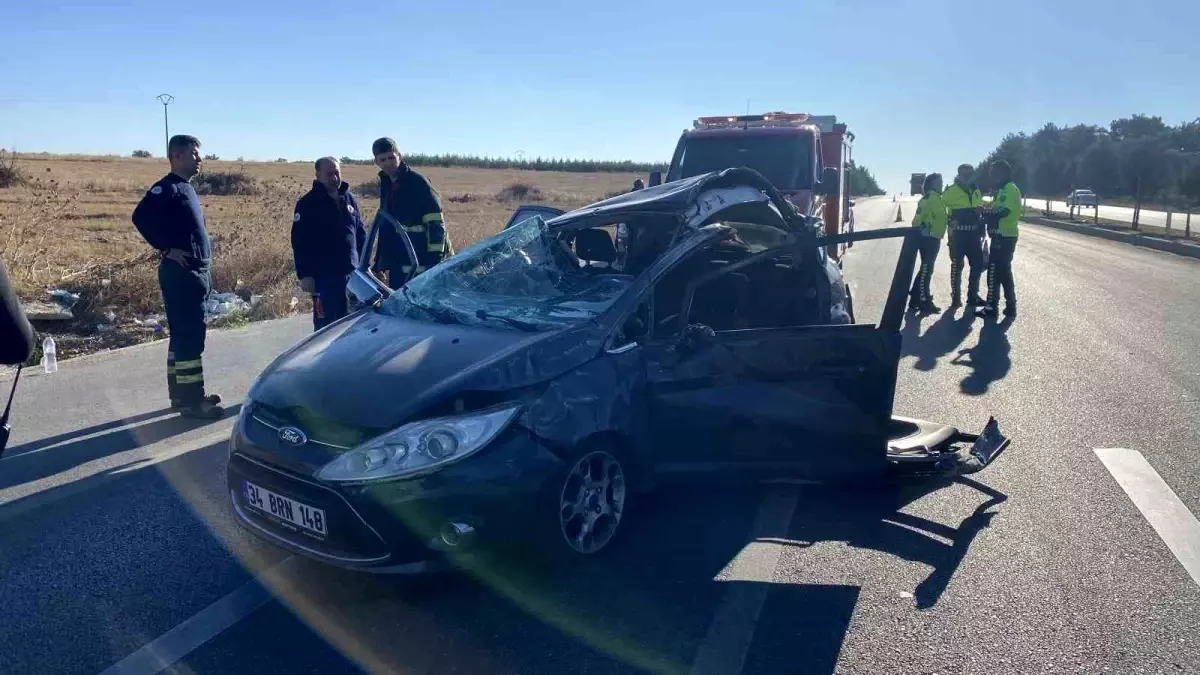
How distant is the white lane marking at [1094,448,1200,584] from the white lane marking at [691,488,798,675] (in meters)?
1.72

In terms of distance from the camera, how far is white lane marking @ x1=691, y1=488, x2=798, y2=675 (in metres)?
3.27

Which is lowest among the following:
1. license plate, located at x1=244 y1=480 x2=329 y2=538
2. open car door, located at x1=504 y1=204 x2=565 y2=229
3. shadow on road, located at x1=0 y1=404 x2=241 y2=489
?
shadow on road, located at x1=0 y1=404 x2=241 y2=489

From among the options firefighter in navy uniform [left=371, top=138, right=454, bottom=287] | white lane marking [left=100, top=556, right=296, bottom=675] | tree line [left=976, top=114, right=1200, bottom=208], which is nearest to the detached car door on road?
white lane marking [left=100, top=556, right=296, bottom=675]

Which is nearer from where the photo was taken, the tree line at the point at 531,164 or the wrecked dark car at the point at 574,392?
the wrecked dark car at the point at 574,392

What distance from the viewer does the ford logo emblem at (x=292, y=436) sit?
3.60 meters

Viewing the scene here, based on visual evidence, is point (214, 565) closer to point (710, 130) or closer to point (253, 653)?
point (253, 653)

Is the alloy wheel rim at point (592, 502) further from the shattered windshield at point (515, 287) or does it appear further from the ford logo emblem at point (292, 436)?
the ford logo emblem at point (292, 436)

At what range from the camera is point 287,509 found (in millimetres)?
3609

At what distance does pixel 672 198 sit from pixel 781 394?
3.84 ft

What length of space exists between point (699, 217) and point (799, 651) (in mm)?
2300

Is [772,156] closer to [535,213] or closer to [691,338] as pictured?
[535,213]

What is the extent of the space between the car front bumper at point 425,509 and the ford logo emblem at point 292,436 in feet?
0.15

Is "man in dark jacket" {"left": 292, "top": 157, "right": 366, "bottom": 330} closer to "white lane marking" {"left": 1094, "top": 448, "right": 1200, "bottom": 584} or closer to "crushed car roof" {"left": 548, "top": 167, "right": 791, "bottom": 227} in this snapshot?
"crushed car roof" {"left": 548, "top": 167, "right": 791, "bottom": 227}

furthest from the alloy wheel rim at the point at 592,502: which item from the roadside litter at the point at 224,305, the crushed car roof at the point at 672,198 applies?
the roadside litter at the point at 224,305
